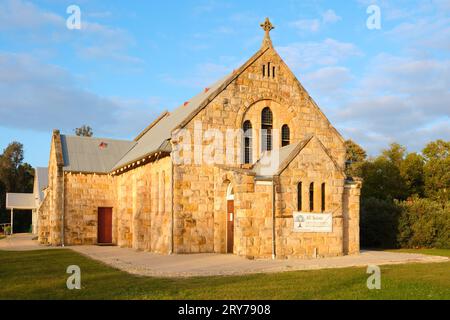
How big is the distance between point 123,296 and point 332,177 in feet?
44.6

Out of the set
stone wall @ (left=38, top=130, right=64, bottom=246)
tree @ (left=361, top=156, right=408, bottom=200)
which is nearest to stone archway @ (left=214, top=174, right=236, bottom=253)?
stone wall @ (left=38, top=130, right=64, bottom=246)

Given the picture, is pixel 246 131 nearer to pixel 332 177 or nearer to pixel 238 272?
pixel 332 177

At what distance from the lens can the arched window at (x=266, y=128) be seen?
26.3m

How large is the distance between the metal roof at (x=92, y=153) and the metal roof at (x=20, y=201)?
24.2 metres

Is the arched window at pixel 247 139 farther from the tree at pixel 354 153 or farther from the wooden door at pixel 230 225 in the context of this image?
the tree at pixel 354 153

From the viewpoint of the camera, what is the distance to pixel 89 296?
11.2m

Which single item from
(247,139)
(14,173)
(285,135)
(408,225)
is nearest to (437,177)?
(408,225)

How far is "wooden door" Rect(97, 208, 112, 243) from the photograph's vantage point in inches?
1328

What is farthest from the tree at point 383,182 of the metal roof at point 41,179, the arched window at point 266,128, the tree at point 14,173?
the tree at point 14,173

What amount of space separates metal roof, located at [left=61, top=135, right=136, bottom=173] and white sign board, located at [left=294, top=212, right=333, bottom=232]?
17.2m

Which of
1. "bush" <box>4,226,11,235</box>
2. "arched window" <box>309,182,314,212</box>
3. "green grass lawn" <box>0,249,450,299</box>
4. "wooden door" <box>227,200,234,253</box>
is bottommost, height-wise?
"bush" <box>4,226,11,235</box>

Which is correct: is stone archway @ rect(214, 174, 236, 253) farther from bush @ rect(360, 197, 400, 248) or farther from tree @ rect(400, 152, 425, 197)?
tree @ rect(400, 152, 425, 197)

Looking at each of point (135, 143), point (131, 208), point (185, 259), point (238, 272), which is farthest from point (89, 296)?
point (135, 143)

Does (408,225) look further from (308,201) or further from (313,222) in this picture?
(308,201)
